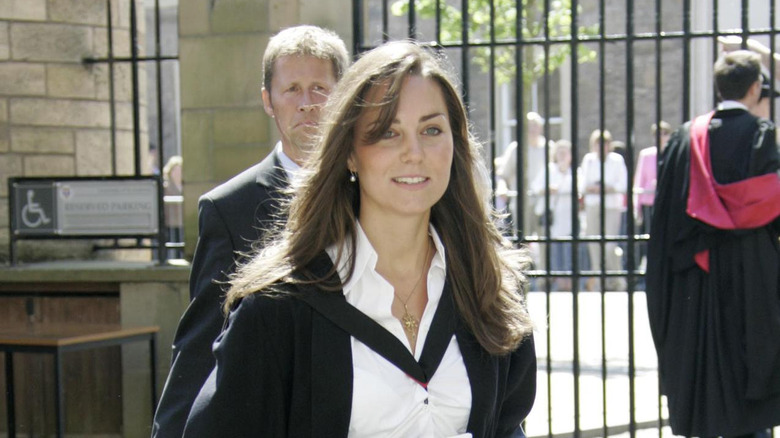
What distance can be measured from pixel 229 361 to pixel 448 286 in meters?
0.53

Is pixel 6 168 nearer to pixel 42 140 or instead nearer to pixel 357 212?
pixel 42 140

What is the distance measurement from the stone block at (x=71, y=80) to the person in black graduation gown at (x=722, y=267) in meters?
3.14

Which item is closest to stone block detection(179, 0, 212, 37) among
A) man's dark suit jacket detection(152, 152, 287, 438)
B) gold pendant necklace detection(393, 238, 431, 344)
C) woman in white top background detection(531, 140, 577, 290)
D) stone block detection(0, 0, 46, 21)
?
stone block detection(0, 0, 46, 21)

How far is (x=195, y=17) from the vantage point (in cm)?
551

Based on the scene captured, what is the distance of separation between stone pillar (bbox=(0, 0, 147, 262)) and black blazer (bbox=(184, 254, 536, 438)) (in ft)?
13.5

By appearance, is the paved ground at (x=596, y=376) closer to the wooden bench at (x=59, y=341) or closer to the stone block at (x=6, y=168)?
the wooden bench at (x=59, y=341)

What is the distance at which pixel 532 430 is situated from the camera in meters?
6.40

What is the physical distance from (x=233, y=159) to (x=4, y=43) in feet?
5.26

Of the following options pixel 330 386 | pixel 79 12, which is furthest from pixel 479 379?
pixel 79 12

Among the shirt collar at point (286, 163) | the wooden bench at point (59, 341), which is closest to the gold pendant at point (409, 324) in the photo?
the shirt collar at point (286, 163)

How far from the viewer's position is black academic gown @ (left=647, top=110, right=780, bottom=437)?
201 inches

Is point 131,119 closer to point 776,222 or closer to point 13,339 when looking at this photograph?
point 13,339

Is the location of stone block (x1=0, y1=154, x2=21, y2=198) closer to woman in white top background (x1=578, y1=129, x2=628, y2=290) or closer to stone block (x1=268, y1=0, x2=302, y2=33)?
stone block (x1=268, y1=0, x2=302, y2=33)

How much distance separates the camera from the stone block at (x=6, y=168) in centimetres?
617
